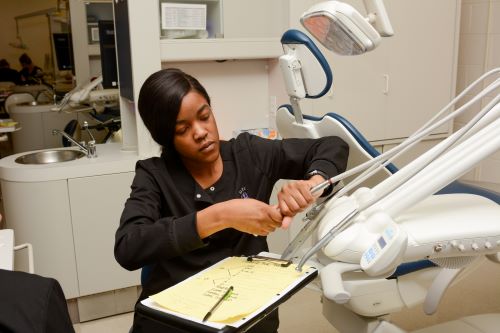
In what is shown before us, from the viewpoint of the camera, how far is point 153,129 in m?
1.34

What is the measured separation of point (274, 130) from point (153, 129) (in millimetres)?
1710

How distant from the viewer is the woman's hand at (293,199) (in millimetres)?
1153

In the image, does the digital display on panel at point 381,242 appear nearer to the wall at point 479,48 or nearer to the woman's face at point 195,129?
the woman's face at point 195,129

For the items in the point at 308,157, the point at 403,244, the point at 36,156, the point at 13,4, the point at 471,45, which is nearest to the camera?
the point at 403,244

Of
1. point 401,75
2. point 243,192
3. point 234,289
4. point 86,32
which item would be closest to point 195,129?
point 243,192

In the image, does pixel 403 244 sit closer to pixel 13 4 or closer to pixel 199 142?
pixel 199 142

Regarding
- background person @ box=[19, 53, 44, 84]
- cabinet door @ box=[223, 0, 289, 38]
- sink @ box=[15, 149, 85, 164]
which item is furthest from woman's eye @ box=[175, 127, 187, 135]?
background person @ box=[19, 53, 44, 84]

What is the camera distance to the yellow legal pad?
36.4 inches

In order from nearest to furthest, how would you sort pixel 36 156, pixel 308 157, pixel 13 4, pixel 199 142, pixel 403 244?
pixel 403 244
pixel 199 142
pixel 308 157
pixel 36 156
pixel 13 4

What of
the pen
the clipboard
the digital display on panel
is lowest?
the clipboard

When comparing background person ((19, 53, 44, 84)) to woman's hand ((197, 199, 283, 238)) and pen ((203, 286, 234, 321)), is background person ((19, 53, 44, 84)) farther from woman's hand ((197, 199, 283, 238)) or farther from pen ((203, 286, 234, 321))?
pen ((203, 286, 234, 321))

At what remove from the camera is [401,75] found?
304cm

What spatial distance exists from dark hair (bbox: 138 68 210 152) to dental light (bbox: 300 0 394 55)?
0.40m

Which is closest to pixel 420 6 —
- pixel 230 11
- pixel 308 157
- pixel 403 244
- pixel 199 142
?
pixel 230 11
